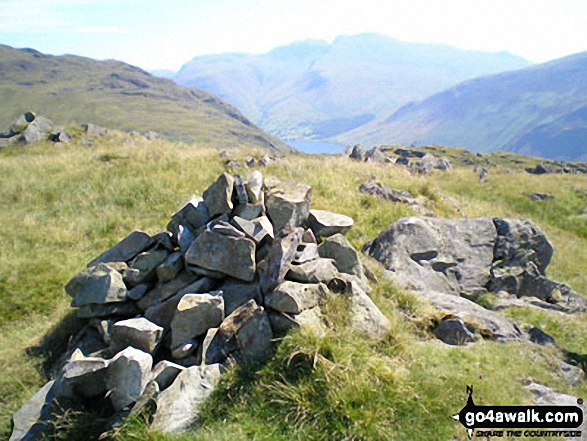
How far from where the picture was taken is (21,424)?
Answer: 6.94m

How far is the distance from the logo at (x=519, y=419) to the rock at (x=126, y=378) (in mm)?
4689

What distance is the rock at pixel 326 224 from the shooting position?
11047 millimetres

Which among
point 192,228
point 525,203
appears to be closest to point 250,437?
point 192,228

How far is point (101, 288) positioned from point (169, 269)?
4.46 feet

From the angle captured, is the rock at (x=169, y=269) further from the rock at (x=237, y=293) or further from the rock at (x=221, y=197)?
the rock at (x=221, y=197)

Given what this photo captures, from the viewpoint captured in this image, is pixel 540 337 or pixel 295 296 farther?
pixel 540 337

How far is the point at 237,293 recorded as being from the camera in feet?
27.8

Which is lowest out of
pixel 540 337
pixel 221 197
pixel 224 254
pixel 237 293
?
pixel 540 337

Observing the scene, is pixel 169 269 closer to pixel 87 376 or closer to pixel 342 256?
pixel 87 376

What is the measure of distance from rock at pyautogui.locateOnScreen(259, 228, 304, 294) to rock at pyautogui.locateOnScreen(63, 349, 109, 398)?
9.80 feet

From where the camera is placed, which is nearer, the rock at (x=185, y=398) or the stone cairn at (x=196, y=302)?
the rock at (x=185, y=398)

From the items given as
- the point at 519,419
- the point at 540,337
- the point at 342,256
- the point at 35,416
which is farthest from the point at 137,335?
the point at 540,337

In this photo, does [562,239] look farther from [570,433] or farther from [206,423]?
[206,423]

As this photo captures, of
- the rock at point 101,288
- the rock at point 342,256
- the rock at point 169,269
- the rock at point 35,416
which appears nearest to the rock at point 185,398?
the rock at point 35,416
